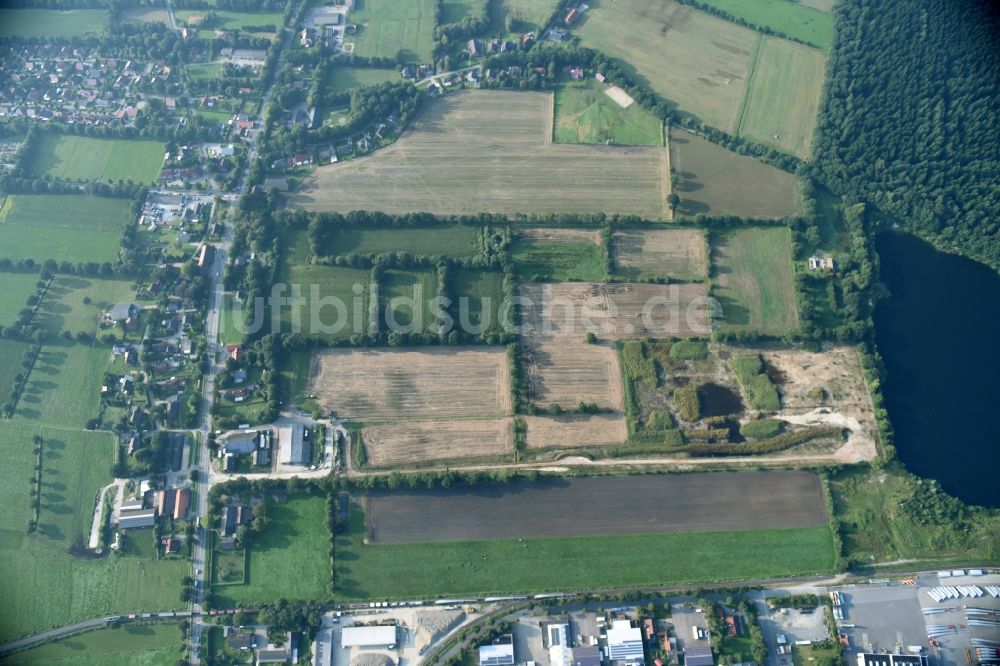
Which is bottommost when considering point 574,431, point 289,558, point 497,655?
point 497,655

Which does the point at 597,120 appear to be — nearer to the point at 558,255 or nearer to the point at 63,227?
the point at 558,255

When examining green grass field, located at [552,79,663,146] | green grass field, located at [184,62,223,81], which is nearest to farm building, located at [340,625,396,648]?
green grass field, located at [552,79,663,146]

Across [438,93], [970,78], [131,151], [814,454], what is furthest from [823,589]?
[131,151]

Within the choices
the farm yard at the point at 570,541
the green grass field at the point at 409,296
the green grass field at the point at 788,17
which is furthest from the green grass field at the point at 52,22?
the green grass field at the point at 788,17

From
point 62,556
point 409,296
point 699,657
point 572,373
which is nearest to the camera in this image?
point 699,657

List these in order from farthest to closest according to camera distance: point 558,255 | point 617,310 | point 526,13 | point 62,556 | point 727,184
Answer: point 526,13
point 727,184
point 558,255
point 617,310
point 62,556

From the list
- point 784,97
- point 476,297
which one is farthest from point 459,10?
point 476,297

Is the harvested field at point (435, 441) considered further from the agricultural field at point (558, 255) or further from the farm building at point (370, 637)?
the agricultural field at point (558, 255)
